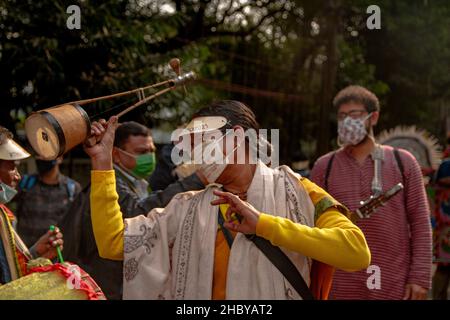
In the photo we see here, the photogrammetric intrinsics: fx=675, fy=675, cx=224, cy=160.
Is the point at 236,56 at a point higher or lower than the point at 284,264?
higher

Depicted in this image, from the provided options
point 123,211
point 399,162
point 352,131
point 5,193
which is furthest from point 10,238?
point 399,162

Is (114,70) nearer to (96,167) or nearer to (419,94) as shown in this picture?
(96,167)

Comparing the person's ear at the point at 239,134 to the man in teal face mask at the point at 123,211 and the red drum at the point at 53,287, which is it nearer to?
the red drum at the point at 53,287

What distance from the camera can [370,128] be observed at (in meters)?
4.21

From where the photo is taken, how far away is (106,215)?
2.55 metres

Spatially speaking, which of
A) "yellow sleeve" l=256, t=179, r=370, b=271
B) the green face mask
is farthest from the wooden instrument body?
the green face mask

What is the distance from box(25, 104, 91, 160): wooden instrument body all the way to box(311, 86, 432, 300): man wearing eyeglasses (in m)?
2.04

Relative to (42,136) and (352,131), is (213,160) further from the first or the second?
(352,131)

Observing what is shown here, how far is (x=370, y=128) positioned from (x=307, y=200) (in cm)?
174

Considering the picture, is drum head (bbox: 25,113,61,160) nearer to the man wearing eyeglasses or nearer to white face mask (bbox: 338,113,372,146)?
the man wearing eyeglasses

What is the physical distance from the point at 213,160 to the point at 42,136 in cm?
63

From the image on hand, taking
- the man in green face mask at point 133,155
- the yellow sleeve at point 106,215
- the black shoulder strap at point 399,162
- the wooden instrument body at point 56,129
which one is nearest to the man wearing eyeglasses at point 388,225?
the black shoulder strap at point 399,162

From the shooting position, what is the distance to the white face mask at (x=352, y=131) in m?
4.13

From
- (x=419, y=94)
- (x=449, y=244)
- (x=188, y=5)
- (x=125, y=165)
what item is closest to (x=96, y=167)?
(x=125, y=165)
